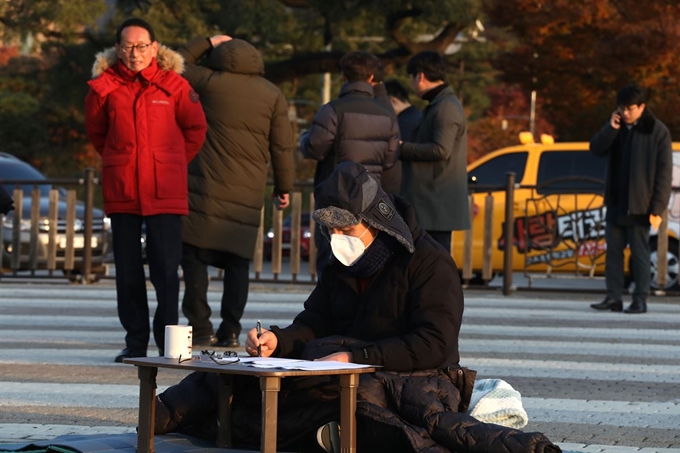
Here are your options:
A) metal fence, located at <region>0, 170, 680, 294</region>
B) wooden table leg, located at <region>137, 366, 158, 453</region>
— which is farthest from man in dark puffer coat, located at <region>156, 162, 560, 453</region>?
metal fence, located at <region>0, 170, 680, 294</region>

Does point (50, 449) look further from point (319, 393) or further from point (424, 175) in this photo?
point (424, 175)

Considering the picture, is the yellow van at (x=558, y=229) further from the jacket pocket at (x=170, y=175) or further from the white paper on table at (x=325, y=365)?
the white paper on table at (x=325, y=365)

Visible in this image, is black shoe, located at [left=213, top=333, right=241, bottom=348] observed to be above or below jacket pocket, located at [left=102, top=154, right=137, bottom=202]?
below

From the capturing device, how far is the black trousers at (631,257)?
41.1 ft

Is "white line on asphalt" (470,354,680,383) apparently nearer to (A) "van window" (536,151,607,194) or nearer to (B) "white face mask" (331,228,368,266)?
(B) "white face mask" (331,228,368,266)

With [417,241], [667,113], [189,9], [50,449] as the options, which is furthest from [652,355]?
[189,9]

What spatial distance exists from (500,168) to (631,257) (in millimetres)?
4794

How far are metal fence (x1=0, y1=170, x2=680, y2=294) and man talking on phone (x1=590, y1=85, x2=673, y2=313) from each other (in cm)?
194

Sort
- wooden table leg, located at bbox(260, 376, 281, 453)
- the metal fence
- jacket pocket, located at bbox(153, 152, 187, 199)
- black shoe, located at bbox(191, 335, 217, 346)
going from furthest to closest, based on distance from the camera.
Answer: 1. the metal fence
2. black shoe, located at bbox(191, 335, 217, 346)
3. jacket pocket, located at bbox(153, 152, 187, 199)
4. wooden table leg, located at bbox(260, 376, 281, 453)

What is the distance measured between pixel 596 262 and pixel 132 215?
8483mm

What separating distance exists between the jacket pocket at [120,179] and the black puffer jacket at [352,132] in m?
1.87

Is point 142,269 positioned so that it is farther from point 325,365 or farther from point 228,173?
point 325,365

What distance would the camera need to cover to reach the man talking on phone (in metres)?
12.4

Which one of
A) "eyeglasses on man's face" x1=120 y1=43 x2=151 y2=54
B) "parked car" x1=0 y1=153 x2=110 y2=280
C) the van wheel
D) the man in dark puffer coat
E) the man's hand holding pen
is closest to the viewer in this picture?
the man in dark puffer coat
